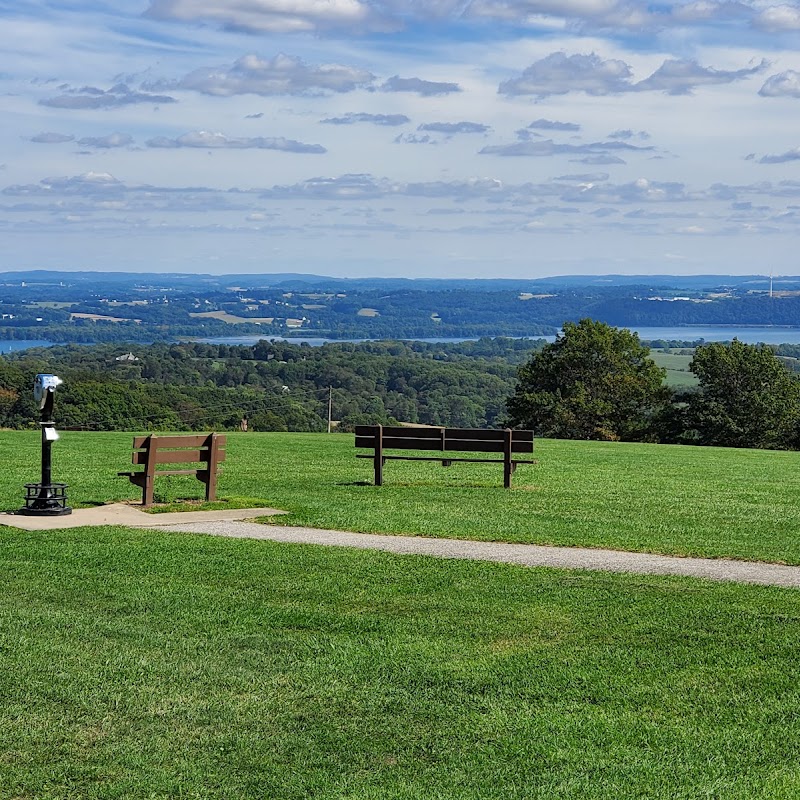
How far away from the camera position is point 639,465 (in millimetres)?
27391

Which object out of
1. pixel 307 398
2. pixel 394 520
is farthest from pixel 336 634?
pixel 307 398

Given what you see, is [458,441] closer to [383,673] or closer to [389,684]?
[383,673]

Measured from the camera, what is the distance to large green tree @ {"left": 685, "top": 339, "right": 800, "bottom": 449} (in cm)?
5625

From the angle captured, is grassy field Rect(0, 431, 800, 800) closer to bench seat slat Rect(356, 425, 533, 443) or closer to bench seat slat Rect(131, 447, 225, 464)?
bench seat slat Rect(131, 447, 225, 464)

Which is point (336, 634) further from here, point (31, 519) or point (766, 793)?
point (31, 519)

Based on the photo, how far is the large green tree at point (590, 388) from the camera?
56.2 meters

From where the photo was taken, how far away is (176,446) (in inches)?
634

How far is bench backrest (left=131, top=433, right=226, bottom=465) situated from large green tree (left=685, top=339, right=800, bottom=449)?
141ft

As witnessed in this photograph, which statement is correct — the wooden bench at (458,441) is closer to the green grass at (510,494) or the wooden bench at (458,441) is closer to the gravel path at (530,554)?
the green grass at (510,494)

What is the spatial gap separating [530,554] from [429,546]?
1.16 m

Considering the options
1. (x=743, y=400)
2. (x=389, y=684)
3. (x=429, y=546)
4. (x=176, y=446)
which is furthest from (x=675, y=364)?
(x=389, y=684)

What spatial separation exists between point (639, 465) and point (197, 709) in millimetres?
21421

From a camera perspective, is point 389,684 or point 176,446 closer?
point 389,684

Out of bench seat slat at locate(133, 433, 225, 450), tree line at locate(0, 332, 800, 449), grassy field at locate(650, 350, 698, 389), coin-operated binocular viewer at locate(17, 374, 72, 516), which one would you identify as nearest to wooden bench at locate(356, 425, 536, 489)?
bench seat slat at locate(133, 433, 225, 450)
